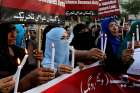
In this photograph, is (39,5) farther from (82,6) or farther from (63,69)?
(82,6)

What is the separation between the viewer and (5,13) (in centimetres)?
305

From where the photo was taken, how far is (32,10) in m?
3.47

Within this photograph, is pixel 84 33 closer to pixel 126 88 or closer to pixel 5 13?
pixel 126 88

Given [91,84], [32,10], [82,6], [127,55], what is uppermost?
[32,10]

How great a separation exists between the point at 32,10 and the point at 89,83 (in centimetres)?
156

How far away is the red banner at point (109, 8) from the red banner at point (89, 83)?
5.31 meters

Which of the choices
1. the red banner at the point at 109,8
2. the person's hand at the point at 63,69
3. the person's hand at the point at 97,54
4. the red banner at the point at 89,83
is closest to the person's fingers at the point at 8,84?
the red banner at the point at 89,83

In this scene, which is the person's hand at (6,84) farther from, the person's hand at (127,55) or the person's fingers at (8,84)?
the person's hand at (127,55)

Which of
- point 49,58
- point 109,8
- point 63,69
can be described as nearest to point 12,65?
point 49,58

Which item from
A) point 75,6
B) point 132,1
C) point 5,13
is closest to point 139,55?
point 5,13

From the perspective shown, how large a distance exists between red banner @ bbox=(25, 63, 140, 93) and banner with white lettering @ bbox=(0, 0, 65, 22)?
0.51 m

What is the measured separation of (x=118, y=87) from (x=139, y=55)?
0.43 metres

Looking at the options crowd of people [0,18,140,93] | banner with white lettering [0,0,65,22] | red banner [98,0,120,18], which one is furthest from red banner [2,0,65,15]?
red banner [98,0,120,18]

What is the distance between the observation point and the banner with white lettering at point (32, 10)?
10.1ft
